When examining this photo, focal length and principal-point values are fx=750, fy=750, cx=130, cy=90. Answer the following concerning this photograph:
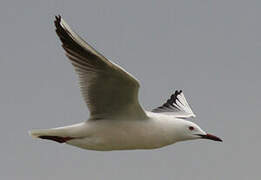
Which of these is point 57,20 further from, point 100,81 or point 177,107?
point 177,107

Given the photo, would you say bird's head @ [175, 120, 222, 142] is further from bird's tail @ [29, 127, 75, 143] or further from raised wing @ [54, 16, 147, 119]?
bird's tail @ [29, 127, 75, 143]

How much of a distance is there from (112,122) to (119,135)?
232 mm

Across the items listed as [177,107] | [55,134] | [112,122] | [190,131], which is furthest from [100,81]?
[177,107]

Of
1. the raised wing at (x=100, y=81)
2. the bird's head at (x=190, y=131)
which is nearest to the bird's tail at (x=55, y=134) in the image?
the raised wing at (x=100, y=81)

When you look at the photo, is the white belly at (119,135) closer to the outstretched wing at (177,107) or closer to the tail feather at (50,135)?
the tail feather at (50,135)

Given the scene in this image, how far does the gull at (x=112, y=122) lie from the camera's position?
1038 centimetres

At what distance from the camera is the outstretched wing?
13396 mm

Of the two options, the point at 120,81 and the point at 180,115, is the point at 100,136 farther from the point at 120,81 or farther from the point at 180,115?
the point at 180,115

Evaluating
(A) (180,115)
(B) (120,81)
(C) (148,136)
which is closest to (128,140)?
(C) (148,136)

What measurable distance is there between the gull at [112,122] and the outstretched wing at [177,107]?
1.91 meters

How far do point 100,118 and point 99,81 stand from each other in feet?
2.69

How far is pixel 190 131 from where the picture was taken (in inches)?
448

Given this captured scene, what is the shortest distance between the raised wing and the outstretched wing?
2434 millimetres

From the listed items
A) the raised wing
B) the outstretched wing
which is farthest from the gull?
the outstretched wing
